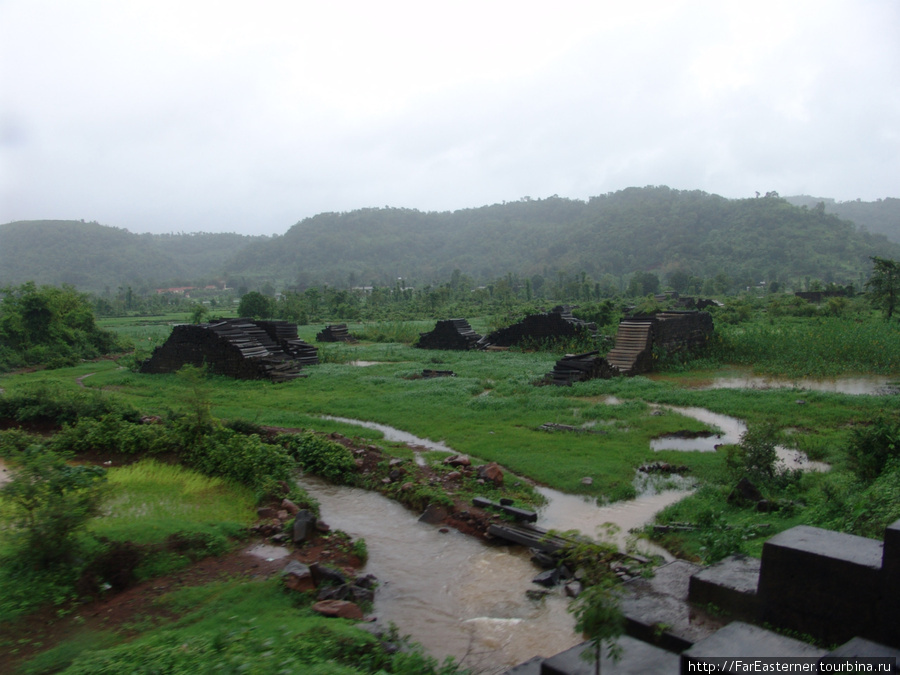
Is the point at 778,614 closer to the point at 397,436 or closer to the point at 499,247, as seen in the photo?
the point at 397,436

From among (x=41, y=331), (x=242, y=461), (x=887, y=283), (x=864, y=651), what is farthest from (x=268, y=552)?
(x=887, y=283)

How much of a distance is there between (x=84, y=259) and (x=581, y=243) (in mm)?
93015

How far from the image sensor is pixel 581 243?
103500mm

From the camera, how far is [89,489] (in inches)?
246

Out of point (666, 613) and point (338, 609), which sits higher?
point (666, 613)

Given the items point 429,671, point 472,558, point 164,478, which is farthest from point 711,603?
point 164,478

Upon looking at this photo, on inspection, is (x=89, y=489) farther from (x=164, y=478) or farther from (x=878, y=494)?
(x=878, y=494)

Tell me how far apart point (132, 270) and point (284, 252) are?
102 ft

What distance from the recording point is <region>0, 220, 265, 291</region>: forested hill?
3920 inches

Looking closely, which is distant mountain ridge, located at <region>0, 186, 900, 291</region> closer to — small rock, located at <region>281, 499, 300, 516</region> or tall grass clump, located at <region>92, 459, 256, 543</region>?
tall grass clump, located at <region>92, 459, 256, 543</region>

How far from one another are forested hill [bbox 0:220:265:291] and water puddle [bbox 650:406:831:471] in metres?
100

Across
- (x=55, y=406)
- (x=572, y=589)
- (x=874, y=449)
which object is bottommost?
(x=572, y=589)

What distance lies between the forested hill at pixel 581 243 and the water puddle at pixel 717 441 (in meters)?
60.7

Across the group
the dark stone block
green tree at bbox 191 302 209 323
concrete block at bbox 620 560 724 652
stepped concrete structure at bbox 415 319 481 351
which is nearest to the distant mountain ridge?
stepped concrete structure at bbox 415 319 481 351
